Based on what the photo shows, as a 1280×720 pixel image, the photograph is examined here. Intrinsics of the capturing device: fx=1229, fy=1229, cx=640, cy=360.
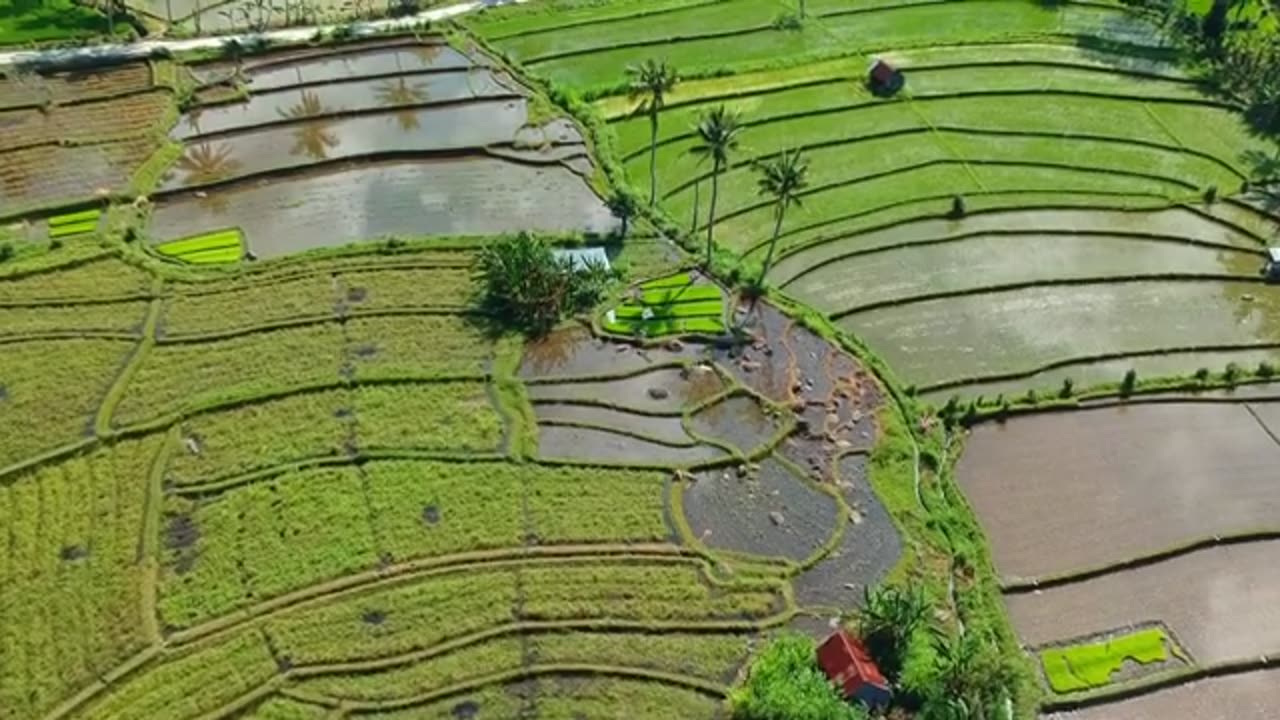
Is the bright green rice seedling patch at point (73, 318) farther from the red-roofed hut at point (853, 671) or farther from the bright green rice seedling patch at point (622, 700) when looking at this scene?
the red-roofed hut at point (853, 671)

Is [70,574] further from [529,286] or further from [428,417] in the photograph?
[529,286]

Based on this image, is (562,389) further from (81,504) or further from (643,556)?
(81,504)

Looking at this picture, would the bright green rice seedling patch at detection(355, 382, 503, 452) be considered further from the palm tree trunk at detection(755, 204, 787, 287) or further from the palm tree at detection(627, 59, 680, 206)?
the palm tree at detection(627, 59, 680, 206)

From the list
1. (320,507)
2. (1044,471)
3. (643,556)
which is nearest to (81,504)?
(320,507)

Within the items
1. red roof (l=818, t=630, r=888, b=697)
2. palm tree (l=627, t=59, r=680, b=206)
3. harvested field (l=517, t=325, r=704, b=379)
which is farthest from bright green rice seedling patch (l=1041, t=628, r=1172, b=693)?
palm tree (l=627, t=59, r=680, b=206)

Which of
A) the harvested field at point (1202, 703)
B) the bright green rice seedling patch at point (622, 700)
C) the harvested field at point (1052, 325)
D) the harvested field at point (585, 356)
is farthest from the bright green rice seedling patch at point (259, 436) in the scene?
the harvested field at point (1202, 703)
